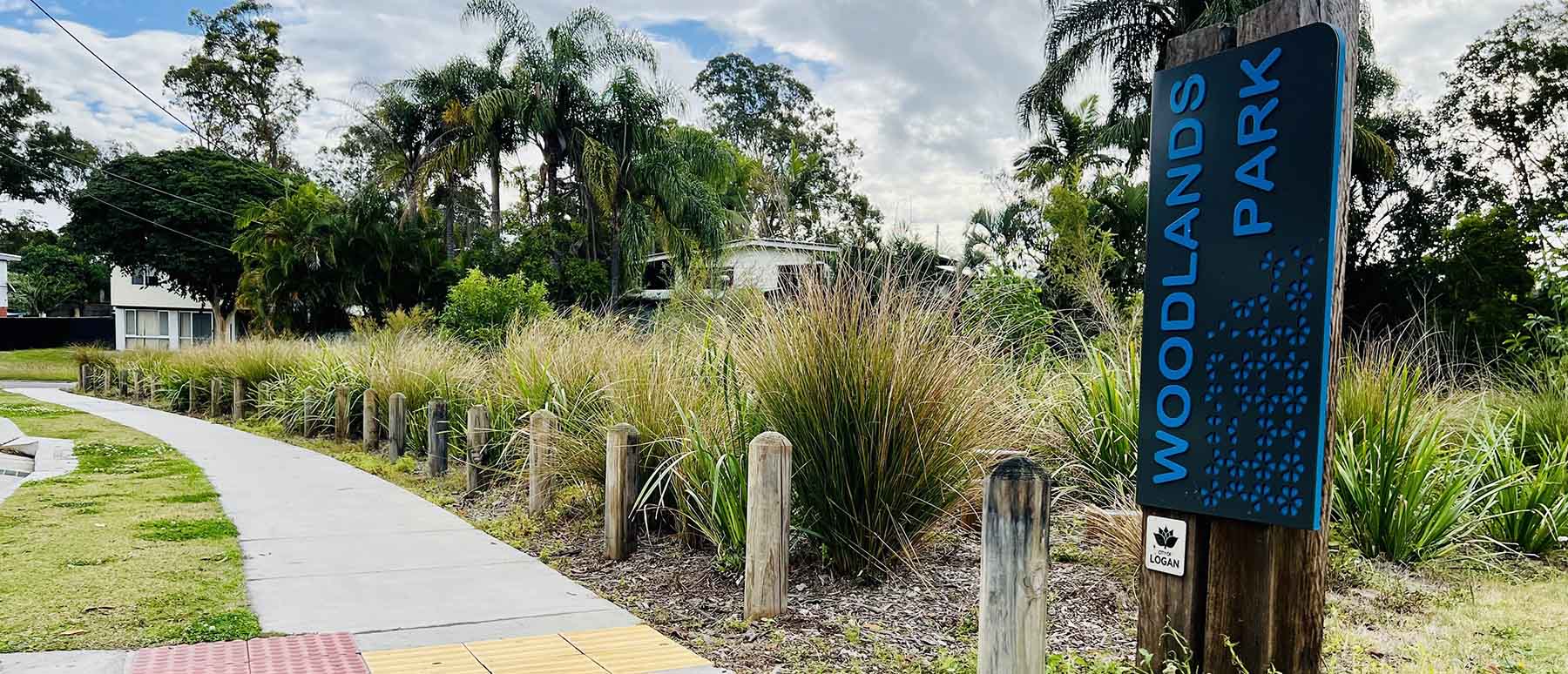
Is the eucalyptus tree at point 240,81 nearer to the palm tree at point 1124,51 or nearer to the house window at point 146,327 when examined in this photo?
the house window at point 146,327

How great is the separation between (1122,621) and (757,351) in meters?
2.11

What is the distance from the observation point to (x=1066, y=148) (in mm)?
29562

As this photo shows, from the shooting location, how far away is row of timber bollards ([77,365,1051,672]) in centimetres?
296

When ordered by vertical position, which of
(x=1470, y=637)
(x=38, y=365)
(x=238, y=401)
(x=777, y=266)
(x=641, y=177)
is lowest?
(x=38, y=365)

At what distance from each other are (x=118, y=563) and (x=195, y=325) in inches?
2131

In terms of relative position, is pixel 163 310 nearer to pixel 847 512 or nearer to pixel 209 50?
pixel 209 50

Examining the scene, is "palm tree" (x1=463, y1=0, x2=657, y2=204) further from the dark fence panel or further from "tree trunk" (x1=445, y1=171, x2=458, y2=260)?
the dark fence panel

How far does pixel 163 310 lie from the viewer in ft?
164

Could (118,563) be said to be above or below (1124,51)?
below


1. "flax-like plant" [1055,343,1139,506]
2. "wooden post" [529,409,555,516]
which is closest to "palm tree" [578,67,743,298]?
"wooden post" [529,409,555,516]

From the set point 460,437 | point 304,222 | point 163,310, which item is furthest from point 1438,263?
point 163,310

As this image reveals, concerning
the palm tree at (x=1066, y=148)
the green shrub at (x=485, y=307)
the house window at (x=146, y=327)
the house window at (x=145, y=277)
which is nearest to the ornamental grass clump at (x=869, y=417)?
the green shrub at (x=485, y=307)

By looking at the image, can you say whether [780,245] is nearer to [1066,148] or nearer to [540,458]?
[540,458]

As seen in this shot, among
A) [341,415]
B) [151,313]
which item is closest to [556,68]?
[341,415]
